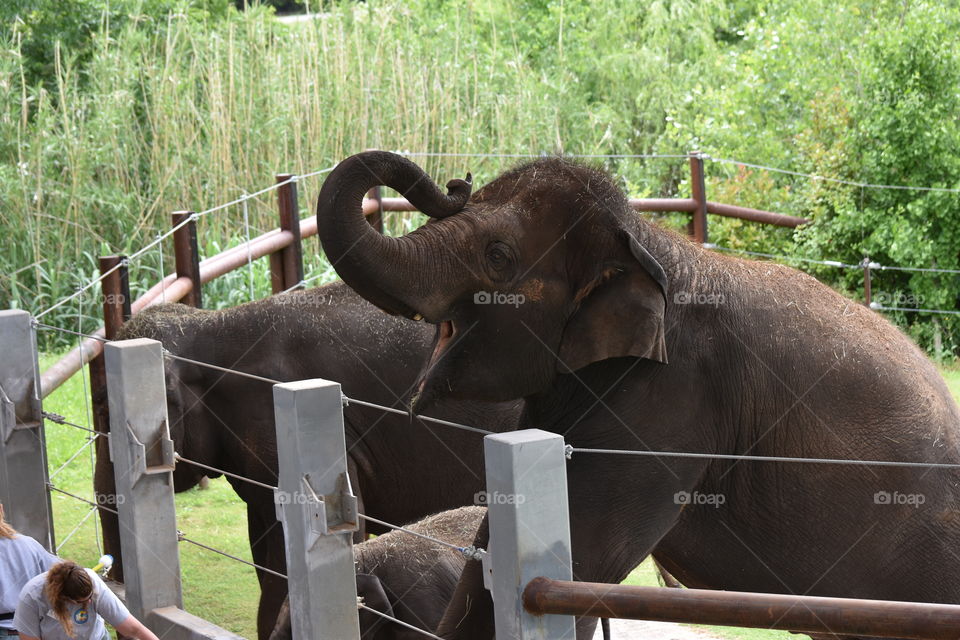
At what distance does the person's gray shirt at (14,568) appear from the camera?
4191mm

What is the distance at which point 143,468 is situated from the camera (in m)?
4.07

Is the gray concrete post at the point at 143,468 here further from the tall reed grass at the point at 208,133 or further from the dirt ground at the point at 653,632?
the tall reed grass at the point at 208,133

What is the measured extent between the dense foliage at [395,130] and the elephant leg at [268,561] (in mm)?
4025

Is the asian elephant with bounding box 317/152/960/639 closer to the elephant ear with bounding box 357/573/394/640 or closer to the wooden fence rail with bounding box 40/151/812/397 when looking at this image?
the elephant ear with bounding box 357/573/394/640

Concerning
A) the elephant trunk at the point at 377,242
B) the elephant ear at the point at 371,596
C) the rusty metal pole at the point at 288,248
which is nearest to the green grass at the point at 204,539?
the rusty metal pole at the point at 288,248

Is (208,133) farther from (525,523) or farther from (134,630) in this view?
(525,523)

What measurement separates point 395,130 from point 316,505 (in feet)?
27.4

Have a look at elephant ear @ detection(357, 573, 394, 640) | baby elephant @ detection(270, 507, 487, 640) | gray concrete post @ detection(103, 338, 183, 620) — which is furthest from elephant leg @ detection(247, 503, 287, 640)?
gray concrete post @ detection(103, 338, 183, 620)

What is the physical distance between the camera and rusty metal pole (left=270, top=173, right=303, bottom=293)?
25.1ft

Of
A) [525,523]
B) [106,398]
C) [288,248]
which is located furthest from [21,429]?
[288,248]

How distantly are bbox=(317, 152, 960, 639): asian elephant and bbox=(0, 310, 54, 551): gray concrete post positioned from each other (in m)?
2.00

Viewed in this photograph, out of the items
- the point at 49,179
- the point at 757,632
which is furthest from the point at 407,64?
the point at 757,632

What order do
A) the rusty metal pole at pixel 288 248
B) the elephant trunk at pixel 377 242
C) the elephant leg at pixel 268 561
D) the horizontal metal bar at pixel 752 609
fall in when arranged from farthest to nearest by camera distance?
the rusty metal pole at pixel 288 248
the elephant leg at pixel 268 561
the elephant trunk at pixel 377 242
the horizontal metal bar at pixel 752 609

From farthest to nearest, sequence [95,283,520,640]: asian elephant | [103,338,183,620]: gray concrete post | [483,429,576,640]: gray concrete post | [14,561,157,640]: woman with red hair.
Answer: [95,283,520,640]: asian elephant
[103,338,183,620]: gray concrete post
[14,561,157,640]: woman with red hair
[483,429,576,640]: gray concrete post
